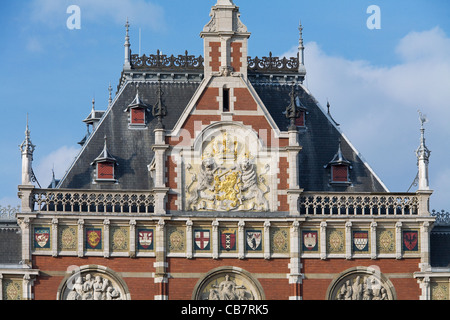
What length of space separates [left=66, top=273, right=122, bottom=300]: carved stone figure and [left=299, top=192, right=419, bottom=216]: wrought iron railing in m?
9.34

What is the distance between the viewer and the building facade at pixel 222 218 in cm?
7862

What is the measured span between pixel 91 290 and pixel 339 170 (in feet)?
42.2

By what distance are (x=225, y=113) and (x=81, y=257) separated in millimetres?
9237

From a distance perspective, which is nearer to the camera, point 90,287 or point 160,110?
point 90,287

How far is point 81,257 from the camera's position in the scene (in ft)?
257

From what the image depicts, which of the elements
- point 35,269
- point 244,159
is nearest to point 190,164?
point 244,159

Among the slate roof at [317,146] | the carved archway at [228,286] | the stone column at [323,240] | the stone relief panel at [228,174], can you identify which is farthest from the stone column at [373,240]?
the carved archway at [228,286]

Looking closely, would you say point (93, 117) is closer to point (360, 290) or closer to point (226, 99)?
point (226, 99)

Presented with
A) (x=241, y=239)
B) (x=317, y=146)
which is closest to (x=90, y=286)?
(x=241, y=239)

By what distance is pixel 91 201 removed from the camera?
79188 millimetres

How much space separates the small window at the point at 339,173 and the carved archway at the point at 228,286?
Answer: 6509mm

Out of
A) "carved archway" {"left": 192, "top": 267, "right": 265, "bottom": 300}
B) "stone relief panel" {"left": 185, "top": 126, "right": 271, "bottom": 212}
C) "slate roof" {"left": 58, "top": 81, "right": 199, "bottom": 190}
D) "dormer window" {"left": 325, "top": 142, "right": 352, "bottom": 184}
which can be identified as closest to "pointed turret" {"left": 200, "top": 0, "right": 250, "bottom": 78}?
"stone relief panel" {"left": 185, "top": 126, "right": 271, "bottom": 212}

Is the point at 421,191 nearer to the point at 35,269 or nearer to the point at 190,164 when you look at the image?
the point at 190,164

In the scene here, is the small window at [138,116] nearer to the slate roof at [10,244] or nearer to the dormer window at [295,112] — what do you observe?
the dormer window at [295,112]
